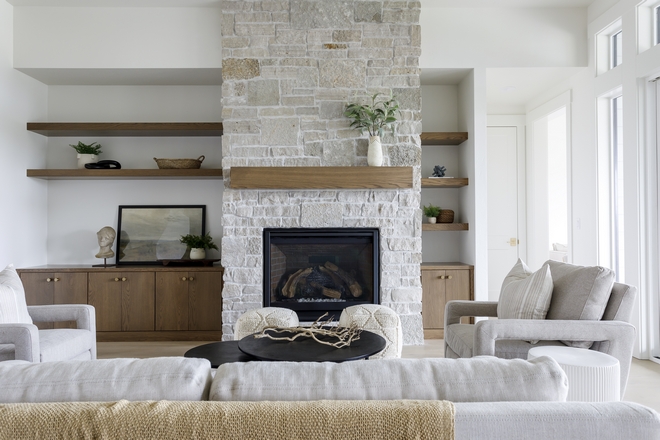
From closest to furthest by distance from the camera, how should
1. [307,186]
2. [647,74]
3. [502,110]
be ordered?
1. [647,74]
2. [307,186]
3. [502,110]

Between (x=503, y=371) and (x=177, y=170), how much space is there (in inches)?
155

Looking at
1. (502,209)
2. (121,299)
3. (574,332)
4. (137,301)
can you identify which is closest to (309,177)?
(137,301)

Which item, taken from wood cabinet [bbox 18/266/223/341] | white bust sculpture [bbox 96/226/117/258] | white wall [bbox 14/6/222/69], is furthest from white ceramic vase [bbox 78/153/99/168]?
wood cabinet [bbox 18/266/223/341]

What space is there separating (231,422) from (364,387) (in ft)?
0.95

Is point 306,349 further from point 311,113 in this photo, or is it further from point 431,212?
point 431,212

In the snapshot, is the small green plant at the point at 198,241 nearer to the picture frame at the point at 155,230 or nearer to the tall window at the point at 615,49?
the picture frame at the point at 155,230

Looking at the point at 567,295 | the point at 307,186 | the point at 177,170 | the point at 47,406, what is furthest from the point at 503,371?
the point at 177,170

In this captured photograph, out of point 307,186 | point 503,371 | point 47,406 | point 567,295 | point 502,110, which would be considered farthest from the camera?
point 502,110

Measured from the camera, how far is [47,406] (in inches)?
37.2

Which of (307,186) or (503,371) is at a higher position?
(307,186)

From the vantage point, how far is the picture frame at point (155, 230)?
15.9 feet

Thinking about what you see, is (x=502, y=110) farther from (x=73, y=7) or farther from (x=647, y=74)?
(x=73, y=7)

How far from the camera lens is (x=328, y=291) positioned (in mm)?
4320

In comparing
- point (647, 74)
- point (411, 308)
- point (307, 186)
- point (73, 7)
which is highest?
point (73, 7)
